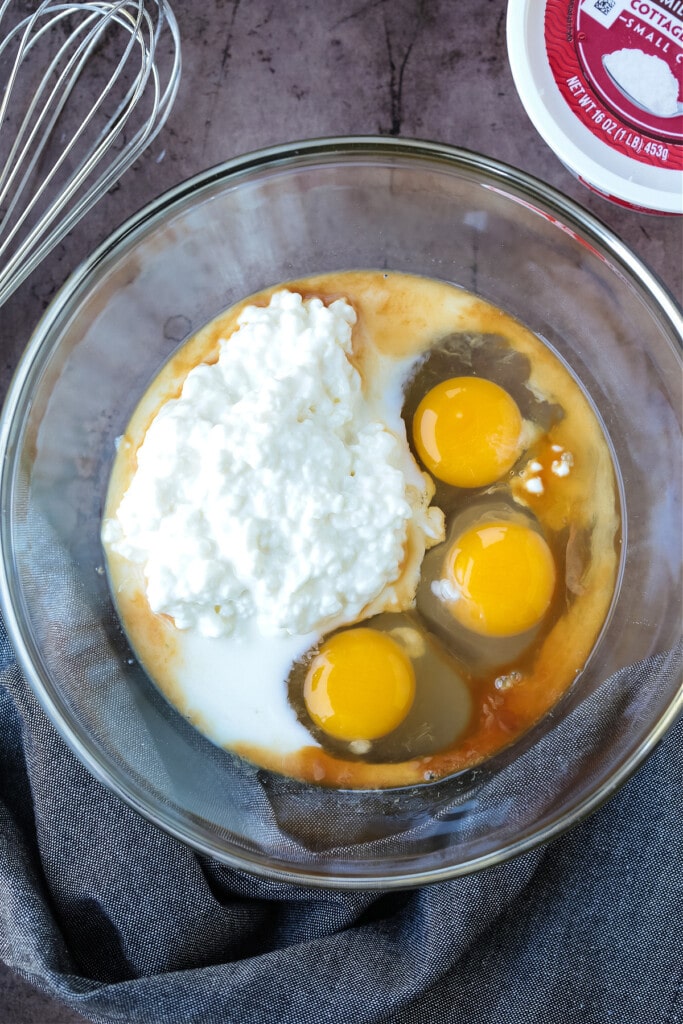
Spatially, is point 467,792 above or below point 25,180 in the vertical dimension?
below

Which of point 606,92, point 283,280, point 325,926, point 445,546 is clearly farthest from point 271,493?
point 606,92

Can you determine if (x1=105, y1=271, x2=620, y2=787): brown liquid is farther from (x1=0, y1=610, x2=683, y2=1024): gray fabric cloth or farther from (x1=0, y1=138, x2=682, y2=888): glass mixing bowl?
(x1=0, y1=610, x2=683, y2=1024): gray fabric cloth

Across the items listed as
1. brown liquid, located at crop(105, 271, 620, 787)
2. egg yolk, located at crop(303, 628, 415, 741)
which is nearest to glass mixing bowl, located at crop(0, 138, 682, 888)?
brown liquid, located at crop(105, 271, 620, 787)

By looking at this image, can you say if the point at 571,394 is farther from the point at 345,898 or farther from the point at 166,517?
the point at 345,898

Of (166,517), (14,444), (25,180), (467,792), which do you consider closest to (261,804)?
(467,792)

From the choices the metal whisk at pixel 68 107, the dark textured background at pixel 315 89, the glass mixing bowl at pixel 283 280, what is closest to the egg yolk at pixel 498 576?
the glass mixing bowl at pixel 283 280

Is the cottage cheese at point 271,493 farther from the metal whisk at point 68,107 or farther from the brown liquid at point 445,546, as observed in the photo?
the metal whisk at point 68,107
